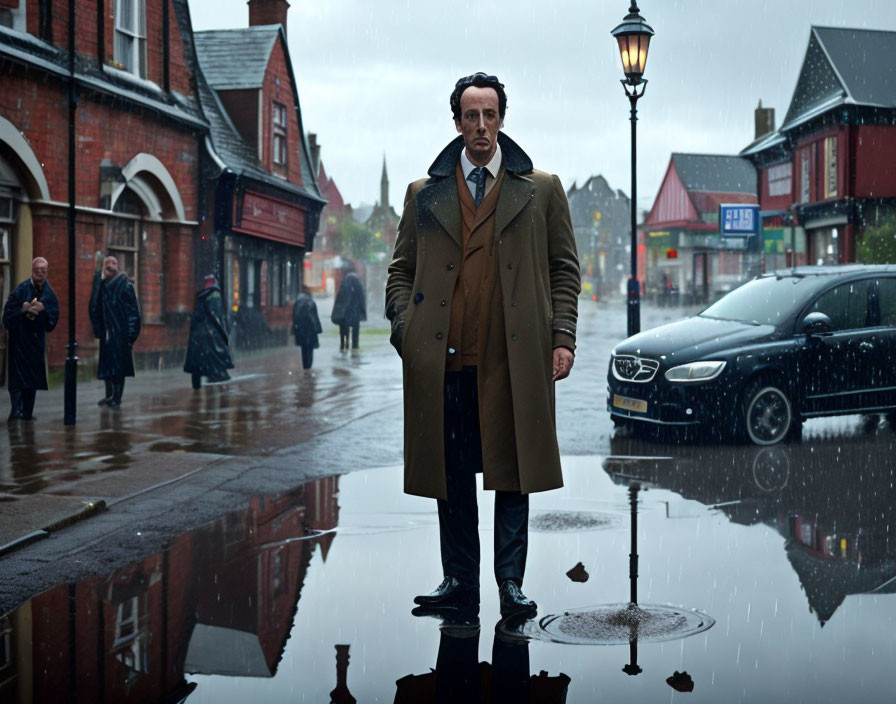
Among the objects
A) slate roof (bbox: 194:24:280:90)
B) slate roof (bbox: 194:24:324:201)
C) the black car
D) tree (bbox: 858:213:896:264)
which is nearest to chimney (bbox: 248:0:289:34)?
slate roof (bbox: 194:24:280:90)

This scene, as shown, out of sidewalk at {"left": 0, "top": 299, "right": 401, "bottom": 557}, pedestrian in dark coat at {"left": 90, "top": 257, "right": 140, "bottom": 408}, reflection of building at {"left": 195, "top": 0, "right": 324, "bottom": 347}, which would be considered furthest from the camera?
reflection of building at {"left": 195, "top": 0, "right": 324, "bottom": 347}

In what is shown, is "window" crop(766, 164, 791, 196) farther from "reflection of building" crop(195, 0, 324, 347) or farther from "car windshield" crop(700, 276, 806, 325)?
"car windshield" crop(700, 276, 806, 325)

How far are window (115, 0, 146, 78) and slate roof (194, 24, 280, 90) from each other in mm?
7563

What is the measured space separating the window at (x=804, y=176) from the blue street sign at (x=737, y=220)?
13.4m

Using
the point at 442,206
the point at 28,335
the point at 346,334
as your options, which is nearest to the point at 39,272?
the point at 28,335

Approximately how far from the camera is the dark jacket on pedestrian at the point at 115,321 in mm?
14125

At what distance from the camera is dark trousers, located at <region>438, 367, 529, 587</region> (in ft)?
15.7

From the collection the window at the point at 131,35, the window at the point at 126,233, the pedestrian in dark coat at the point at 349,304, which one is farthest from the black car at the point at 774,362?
the pedestrian in dark coat at the point at 349,304

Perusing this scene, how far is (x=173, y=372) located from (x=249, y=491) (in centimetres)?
1362

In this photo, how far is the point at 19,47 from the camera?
52.1 feet

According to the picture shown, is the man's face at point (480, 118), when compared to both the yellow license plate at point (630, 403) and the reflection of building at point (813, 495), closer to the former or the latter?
the reflection of building at point (813, 495)

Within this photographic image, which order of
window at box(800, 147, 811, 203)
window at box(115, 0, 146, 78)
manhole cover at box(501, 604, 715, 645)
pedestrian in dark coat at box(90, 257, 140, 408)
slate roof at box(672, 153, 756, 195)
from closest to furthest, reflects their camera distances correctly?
manhole cover at box(501, 604, 715, 645), pedestrian in dark coat at box(90, 257, 140, 408), window at box(115, 0, 146, 78), window at box(800, 147, 811, 203), slate roof at box(672, 153, 756, 195)

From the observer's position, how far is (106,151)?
1883cm

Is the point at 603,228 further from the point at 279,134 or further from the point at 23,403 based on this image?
the point at 23,403
